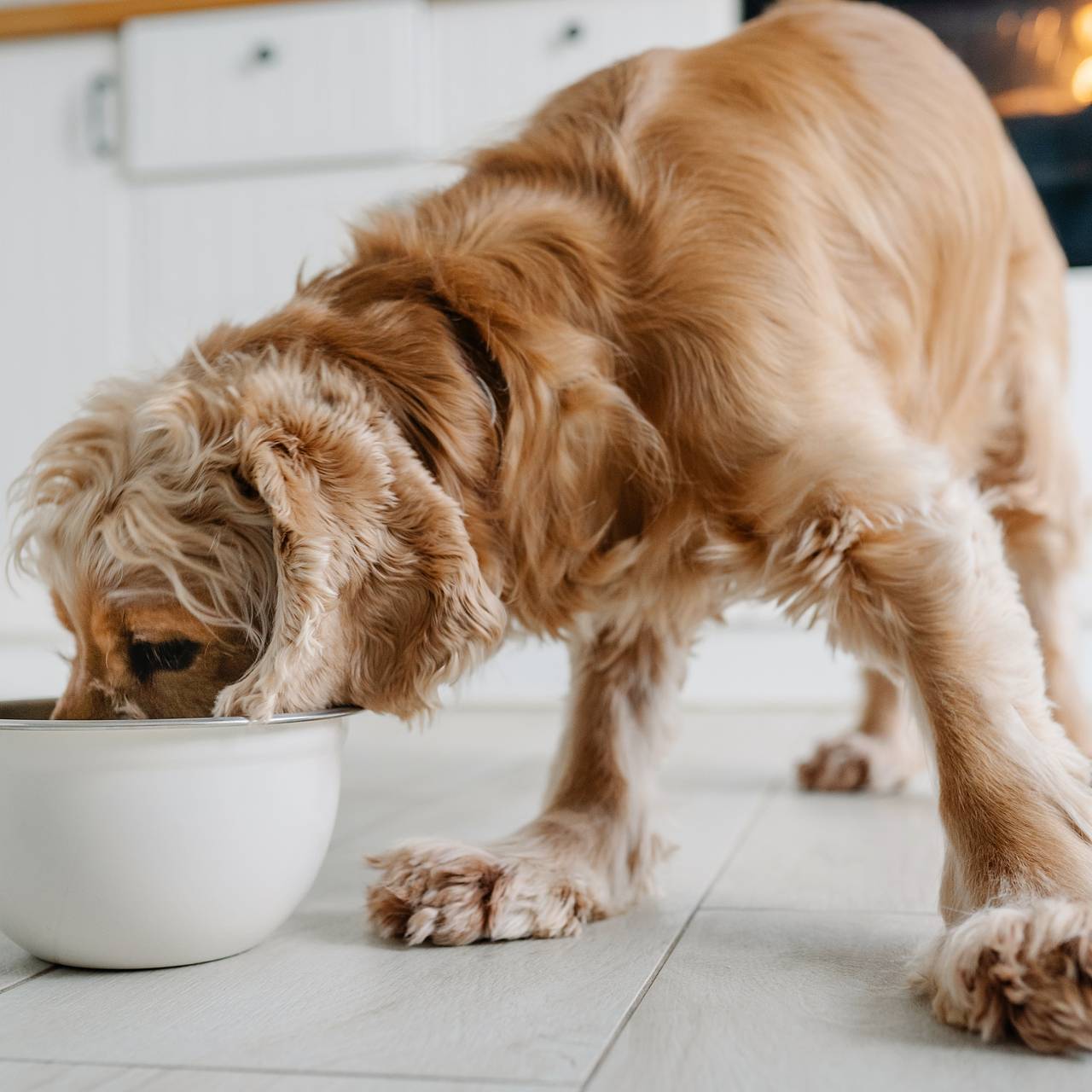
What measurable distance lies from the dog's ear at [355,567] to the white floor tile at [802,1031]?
0.34m

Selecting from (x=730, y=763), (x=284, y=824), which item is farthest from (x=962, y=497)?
(x=730, y=763)

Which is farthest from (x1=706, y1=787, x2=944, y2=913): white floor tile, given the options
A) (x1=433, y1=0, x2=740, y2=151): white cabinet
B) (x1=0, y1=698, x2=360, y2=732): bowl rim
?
(x1=433, y1=0, x2=740, y2=151): white cabinet

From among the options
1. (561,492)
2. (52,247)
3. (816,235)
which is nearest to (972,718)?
(561,492)

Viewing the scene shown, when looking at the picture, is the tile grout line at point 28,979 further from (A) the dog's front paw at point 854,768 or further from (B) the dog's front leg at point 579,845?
(A) the dog's front paw at point 854,768

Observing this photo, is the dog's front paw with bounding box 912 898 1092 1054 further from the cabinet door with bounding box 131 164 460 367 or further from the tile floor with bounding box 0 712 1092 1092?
the cabinet door with bounding box 131 164 460 367

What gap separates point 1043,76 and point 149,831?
2.54 metres

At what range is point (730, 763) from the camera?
7.47 feet

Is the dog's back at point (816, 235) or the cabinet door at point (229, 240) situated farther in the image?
the cabinet door at point (229, 240)

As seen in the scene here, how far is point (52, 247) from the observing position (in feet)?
10.4

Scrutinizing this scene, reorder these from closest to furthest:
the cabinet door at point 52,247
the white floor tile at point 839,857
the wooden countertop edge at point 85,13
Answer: the white floor tile at point 839,857
the wooden countertop edge at point 85,13
the cabinet door at point 52,247

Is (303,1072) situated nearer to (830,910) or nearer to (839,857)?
(830,910)

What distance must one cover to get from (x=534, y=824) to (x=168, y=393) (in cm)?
59

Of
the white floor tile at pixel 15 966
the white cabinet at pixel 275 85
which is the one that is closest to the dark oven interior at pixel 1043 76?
the white cabinet at pixel 275 85

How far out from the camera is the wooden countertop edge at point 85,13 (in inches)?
119
